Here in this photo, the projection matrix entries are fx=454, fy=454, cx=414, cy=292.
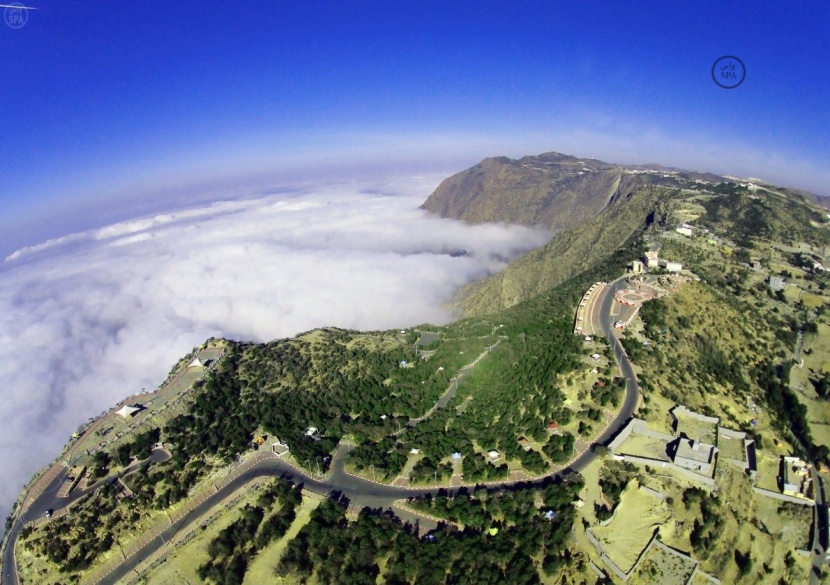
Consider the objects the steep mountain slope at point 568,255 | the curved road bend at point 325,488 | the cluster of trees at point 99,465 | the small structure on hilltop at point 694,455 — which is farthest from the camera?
the steep mountain slope at point 568,255

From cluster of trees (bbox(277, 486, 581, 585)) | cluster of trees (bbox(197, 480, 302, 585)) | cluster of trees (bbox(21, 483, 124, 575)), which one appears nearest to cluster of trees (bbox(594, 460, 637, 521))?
cluster of trees (bbox(277, 486, 581, 585))

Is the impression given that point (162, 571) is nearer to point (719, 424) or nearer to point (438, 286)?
point (719, 424)

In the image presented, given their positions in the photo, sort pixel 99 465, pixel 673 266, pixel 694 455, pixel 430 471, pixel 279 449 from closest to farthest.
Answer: pixel 694 455, pixel 430 471, pixel 99 465, pixel 279 449, pixel 673 266

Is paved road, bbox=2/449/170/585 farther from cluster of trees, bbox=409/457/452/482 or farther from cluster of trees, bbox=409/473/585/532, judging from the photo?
cluster of trees, bbox=409/473/585/532

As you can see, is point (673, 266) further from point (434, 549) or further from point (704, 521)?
point (434, 549)

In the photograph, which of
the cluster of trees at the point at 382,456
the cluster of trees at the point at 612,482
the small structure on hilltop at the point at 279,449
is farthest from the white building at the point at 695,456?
the small structure on hilltop at the point at 279,449

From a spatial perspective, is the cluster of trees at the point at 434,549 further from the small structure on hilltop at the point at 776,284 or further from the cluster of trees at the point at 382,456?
the small structure on hilltop at the point at 776,284

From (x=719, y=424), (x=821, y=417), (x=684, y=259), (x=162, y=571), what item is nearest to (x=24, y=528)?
(x=162, y=571)

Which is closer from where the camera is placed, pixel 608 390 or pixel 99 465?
pixel 99 465

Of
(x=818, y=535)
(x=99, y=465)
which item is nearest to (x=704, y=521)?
(x=818, y=535)

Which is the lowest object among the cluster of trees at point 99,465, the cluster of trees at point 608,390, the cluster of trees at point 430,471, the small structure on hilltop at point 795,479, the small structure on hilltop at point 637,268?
the small structure on hilltop at point 795,479
